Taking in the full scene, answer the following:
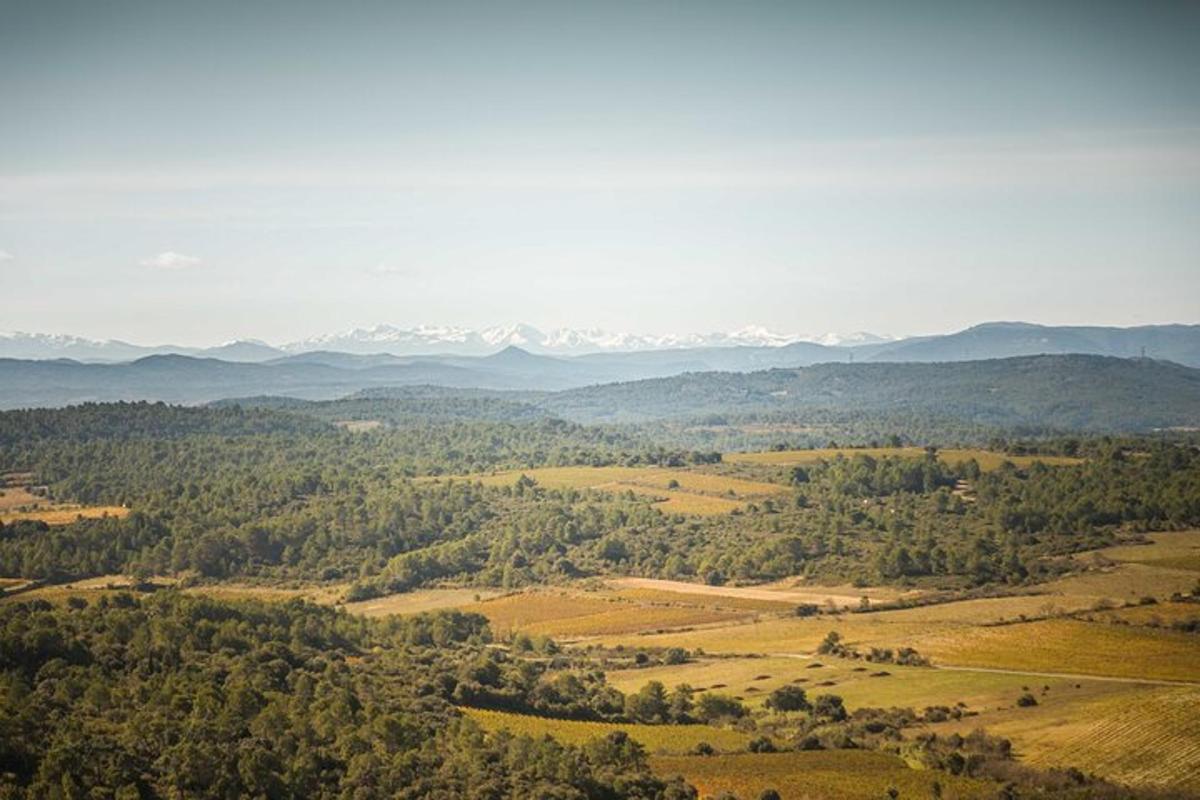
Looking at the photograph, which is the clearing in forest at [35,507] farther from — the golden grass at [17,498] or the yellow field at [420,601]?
the yellow field at [420,601]

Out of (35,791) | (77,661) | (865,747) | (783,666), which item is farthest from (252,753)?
(783,666)

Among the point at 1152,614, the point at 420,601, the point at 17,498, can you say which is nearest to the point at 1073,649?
the point at 1152,614

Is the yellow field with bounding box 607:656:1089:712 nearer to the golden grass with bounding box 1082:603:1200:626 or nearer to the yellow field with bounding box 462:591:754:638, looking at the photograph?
the yellow field with bounding box 462:591:754:638

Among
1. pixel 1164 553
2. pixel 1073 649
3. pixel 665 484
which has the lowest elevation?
pixel 1073 649

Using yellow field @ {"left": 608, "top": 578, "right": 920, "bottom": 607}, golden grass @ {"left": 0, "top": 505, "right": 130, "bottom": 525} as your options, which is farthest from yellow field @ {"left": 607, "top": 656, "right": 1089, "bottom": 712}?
golden grass @ {"left": 0, "top": 505, "right": 130, "bottom": 525}

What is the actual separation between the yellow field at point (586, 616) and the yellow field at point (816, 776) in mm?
36992

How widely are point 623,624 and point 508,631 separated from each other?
949cm

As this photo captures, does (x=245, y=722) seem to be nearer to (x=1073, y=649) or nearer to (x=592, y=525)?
(x=1073, y=649)

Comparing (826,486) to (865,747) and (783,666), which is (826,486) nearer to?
(783,666)

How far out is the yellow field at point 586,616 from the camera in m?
97.6

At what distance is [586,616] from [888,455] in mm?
75213

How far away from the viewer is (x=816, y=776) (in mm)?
55250

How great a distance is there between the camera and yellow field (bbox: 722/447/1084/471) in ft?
513

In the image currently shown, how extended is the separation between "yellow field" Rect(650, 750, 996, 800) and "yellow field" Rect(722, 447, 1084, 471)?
333ft
